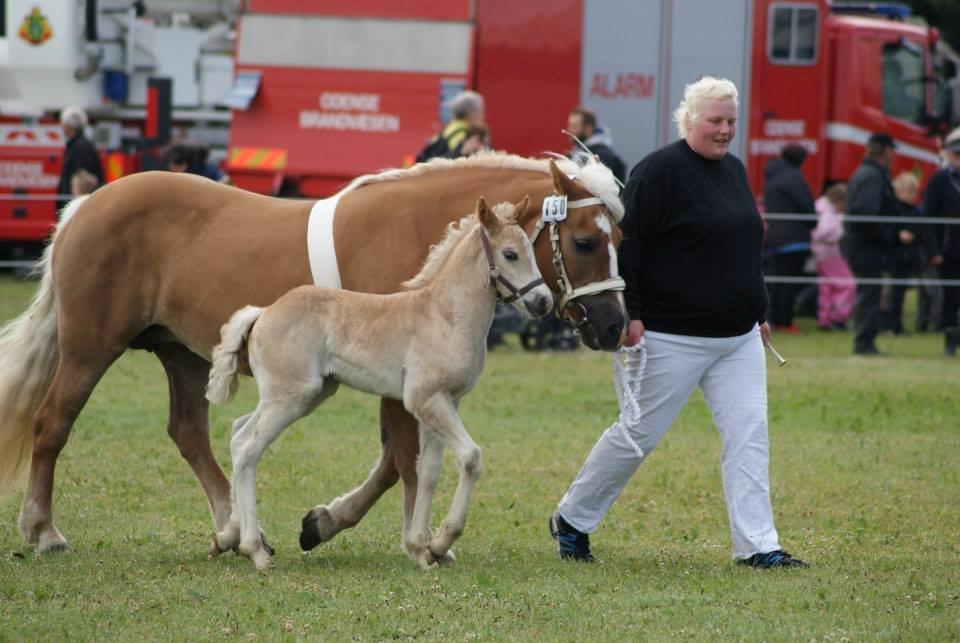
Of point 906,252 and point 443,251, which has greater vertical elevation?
point 443,251

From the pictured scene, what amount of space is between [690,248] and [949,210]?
11.2m

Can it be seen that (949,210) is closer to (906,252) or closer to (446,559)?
(906,252)

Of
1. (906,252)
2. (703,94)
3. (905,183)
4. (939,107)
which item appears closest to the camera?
(703,94)

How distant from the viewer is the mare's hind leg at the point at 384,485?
7.04m

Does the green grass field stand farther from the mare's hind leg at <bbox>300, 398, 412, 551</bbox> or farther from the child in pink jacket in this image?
the child in pink jacket

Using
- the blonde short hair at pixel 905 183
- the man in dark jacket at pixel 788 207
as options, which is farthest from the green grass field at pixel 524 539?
the blonde short hair at pixel 905 183

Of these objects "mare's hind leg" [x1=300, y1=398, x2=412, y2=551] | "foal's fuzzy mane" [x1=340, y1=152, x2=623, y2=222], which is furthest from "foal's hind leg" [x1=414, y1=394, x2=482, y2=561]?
"foal's fuzzy mane" [x1=340, y1=152, x2=623, y2=222]

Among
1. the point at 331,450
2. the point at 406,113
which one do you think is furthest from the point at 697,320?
the point at 406,113

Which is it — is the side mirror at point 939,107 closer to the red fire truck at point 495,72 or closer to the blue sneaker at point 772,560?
the red fire truck at point 495,72

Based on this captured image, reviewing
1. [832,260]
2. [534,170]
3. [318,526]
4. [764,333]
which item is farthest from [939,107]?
[318,526]

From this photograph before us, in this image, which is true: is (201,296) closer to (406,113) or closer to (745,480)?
(745,480)

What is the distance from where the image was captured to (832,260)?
18781 mm

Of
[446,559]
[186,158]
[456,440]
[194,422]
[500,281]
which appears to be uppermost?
[186,158]

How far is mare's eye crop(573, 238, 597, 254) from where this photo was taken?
647 centimetres
